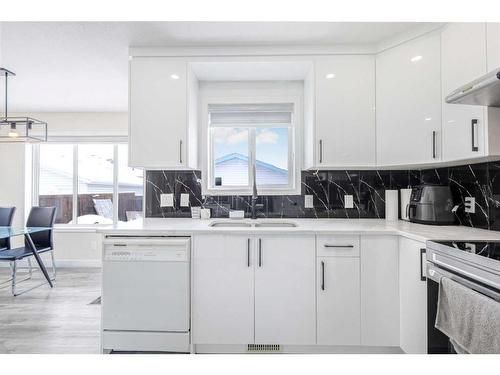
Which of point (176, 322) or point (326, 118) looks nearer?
point (176, 322)

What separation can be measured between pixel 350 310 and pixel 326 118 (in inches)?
54.1

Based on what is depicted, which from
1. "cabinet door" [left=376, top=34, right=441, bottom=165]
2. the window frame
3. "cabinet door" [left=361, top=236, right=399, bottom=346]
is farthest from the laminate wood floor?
"cabinet door" [left=376, top=34, right=441, bottom=165]

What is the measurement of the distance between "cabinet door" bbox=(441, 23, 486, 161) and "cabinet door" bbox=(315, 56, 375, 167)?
51cm

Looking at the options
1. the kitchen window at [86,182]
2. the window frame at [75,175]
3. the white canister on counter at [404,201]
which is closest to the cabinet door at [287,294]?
the white canister on counter at [404,201]

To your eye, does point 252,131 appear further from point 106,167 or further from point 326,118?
point 106,167

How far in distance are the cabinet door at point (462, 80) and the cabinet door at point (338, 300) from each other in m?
0.90

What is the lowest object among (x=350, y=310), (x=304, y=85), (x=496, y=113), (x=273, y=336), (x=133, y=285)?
(x=273, y=336)

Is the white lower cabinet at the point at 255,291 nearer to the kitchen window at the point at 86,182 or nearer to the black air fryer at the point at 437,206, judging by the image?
the black air fryer at the point at 437,206

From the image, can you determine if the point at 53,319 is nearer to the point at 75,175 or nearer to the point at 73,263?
the point at 73,263

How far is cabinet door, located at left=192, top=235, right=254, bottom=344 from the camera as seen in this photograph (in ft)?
6.10

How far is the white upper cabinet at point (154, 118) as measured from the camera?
87.3 inches
